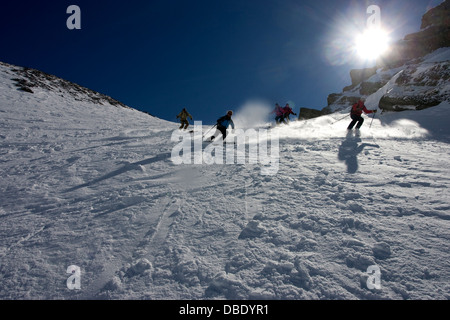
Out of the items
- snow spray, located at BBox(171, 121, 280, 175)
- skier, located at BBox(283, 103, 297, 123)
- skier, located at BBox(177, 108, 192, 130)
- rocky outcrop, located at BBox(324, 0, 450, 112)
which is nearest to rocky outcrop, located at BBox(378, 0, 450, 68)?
rocky outcrop, located at BBox(324, 0, 450, 112)

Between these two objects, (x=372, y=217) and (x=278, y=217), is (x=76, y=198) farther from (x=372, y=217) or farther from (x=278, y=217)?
(x=372, y=217)

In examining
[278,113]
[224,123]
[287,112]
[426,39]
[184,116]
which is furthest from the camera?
[426,39]

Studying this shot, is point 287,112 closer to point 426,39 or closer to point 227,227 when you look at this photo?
point 227,227

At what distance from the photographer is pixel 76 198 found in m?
4.30

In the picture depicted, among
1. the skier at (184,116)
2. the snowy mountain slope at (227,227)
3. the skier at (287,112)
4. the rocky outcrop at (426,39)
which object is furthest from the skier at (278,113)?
the rocky outcrop at (426,39)

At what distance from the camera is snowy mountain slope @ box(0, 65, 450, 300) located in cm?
238

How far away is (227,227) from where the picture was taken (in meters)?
3.40

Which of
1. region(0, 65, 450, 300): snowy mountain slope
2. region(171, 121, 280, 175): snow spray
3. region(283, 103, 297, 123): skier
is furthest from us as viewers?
region(283, 103, 297, 123): skier

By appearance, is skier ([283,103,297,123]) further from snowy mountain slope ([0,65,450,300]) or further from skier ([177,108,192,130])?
snowy mountain slope ([0,65,450,300])

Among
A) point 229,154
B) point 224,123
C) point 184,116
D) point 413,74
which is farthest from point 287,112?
point 229,154

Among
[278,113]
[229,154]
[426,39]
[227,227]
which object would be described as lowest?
[227,227]

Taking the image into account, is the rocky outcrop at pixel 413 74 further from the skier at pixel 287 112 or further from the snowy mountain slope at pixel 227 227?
the snowy mountain slope at pixel 227 227
